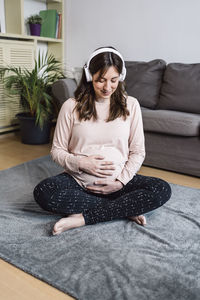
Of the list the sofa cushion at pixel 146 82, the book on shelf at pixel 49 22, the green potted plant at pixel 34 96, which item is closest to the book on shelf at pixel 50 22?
the book on shelf at pixel 49 22

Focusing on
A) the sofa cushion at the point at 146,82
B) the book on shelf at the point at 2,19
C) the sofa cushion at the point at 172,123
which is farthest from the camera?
the book on shelf at the point at 2,19

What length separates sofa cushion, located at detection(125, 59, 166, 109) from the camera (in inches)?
112

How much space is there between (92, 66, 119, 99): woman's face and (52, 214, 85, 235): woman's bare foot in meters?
0.60

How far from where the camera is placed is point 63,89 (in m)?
2.73

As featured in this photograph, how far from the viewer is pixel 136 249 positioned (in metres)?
1.38

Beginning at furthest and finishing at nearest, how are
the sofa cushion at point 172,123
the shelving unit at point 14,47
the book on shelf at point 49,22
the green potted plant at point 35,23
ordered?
the book on shelf at point 49,22 < the green potted plant at point 35,23 < the shelving unit at point 14,47 < the sofa cushion at point 172,123

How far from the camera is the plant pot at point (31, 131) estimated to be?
9.98ft

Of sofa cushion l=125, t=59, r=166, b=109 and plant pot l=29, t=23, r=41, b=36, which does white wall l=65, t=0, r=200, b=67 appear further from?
plant pot l=29, t=23, r=41, b=36

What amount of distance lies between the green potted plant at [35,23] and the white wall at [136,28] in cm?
45

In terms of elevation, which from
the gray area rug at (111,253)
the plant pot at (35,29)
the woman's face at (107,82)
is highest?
the plant pot at (35,29)

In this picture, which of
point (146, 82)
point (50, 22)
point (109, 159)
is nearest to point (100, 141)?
point (109, 159)

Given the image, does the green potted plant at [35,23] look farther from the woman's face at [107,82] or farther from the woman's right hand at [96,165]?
the woman's right hand at [96,165]

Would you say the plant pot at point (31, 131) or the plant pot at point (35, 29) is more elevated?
the plant pot at point (35, 29)

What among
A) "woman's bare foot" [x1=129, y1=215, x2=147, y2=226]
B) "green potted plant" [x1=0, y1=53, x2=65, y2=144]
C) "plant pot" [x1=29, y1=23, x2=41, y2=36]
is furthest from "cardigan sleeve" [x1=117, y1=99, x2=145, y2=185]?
"plant pot" [x1=29, y1=23, x2=41, y2=36]
